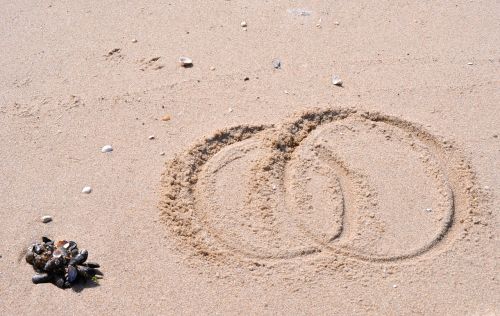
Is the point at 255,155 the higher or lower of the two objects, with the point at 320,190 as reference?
higher

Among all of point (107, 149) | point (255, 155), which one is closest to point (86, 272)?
point (107, 149)

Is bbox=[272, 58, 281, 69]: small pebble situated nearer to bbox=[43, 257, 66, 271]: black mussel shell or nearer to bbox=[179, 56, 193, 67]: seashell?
bbox=[179, 56, 193, 67]: seashell

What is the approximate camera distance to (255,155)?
4.64 meters

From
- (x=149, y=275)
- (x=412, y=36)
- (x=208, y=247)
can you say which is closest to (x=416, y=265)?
(x=208, y=247)

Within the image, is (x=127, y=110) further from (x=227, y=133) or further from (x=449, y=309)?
(x=449, y=309)

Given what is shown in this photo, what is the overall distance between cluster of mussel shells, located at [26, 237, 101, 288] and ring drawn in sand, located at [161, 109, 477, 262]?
2.00 feet

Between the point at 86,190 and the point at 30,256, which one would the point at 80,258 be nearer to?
the point at 30,256

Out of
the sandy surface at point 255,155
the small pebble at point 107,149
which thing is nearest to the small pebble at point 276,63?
the sandy surface at point 255,155

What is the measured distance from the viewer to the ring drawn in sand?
4.12m

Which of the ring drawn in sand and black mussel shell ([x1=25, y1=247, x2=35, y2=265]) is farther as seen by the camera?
the ring drawn in sand

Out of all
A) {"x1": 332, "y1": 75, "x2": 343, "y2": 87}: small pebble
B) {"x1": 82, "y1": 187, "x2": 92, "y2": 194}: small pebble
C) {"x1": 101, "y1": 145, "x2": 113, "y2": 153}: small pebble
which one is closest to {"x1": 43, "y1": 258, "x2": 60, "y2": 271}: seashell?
{"x1": 82, "y1": 187, "x2": 92, "y2": 194}: small pebble

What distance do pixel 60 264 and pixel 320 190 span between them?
5.97ft

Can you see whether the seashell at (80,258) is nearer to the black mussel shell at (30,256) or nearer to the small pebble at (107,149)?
the black mussel shell at (30,256)

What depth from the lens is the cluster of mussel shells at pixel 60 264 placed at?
3.74 meters
